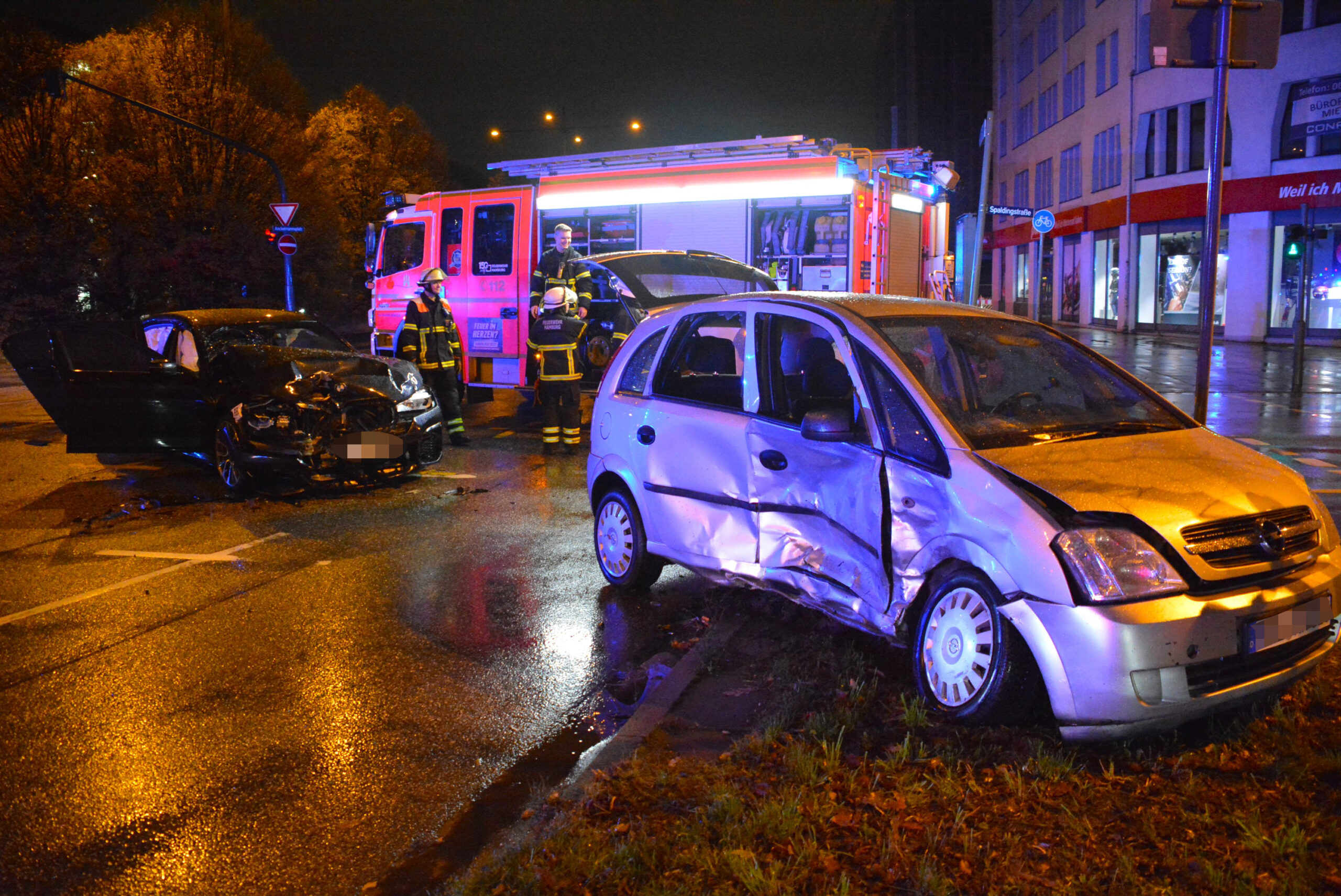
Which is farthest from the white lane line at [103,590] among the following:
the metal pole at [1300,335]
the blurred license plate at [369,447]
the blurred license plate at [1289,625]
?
the metal pole at [1300,335]

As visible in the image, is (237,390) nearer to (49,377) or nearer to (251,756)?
(49,377)

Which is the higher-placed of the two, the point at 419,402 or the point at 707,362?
the point at 707,362

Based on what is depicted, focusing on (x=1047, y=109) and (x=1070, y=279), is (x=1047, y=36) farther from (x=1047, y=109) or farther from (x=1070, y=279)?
(x=1070, y=279)

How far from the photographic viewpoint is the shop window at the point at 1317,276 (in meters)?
25.9

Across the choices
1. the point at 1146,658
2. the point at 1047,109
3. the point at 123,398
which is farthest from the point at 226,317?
the point at 1047,109

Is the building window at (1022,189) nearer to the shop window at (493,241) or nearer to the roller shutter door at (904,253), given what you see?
the roller shutter door at (904,253)

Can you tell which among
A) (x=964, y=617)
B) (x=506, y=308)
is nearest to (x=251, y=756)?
(x=964, y=617)

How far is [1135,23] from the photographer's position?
107 feet

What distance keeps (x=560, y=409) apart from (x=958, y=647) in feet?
23.9

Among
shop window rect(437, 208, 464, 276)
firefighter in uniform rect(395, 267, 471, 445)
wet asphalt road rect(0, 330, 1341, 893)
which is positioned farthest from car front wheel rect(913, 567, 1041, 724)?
shop window rect(437, 208, 464, 276)

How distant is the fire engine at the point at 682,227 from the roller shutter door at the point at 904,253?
1.0 inches

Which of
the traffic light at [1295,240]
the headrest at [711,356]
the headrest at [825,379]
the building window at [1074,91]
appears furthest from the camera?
the building window at [1074,91]

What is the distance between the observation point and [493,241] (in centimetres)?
1377

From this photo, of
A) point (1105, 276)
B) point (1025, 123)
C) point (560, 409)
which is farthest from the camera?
point (1025, 123)
